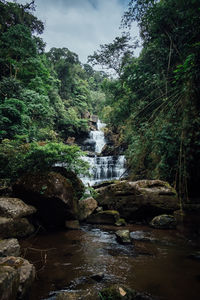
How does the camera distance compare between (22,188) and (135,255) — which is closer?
(135,255)

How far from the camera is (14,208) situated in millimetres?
4223

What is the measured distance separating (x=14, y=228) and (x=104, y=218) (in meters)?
2.93

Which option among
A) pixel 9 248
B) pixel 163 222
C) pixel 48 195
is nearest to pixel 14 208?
pixel 48 195

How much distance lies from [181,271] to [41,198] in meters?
3.63

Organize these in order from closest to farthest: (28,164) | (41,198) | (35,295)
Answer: (35,295)
(41,198)
(28,164)

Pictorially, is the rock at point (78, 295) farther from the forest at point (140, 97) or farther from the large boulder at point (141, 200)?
the large boulder at point (141, 200)

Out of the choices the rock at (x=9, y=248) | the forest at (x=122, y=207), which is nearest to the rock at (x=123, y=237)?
the forest at (x=122, y=207)

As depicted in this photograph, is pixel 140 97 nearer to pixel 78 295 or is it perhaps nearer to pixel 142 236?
pixel 142 236

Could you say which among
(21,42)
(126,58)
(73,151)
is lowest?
(73,151)

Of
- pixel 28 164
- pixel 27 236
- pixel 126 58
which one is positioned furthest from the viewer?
pixel 126 58

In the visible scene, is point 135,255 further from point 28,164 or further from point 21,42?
point 21,42

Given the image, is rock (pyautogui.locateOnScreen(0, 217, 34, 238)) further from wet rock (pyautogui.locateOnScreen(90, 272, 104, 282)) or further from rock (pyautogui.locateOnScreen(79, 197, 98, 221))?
wet rock (pyautogui.locateOnScreen(90, 272, 104, 282))

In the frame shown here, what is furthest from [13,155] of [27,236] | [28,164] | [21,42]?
[21,42]

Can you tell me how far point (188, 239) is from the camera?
4.42 meters
